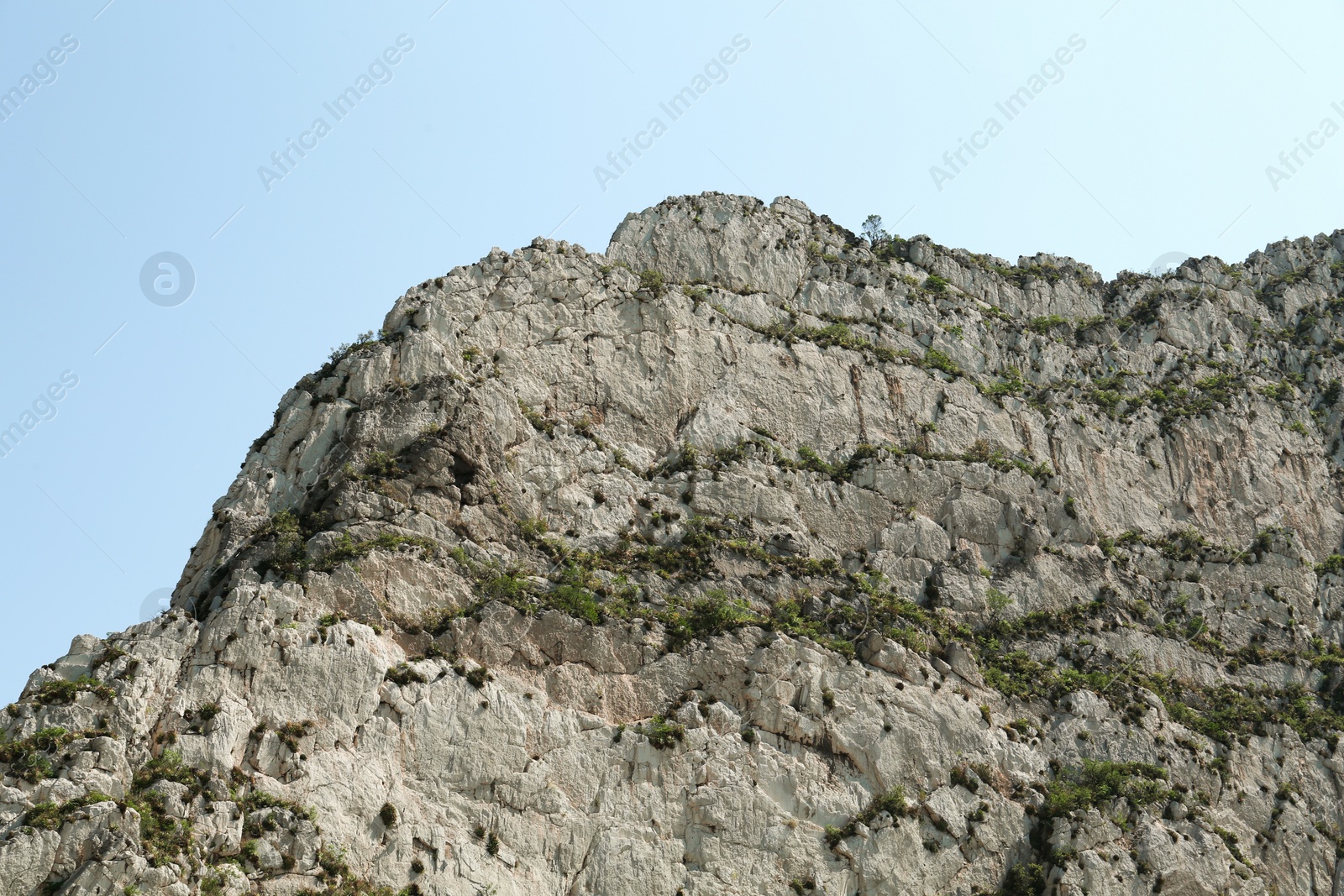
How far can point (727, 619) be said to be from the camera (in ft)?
201

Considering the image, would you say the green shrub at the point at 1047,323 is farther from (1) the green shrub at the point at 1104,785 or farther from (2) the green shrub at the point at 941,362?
(1) the green shrub at the point at 1104,785

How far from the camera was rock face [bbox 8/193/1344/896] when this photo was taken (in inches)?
1992

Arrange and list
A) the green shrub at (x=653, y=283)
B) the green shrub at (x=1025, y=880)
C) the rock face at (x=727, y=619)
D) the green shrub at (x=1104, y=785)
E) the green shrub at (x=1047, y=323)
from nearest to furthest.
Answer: the rock face at (x=727, y=619), the green shrub at (x=1025, y=880), the green shrub at (x=1104, y=785), the green shrub at (x=653, y=283), the green shrub at (x=1047, y=323)

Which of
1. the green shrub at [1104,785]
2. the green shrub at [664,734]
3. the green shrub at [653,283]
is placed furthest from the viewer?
the green shrub at [653,283]

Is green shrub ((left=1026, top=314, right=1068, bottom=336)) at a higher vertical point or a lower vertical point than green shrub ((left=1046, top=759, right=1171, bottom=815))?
higher

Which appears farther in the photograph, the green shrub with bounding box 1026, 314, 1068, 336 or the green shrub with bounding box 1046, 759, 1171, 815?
the green shrub with bounding box 1026, 314, 1068, 336

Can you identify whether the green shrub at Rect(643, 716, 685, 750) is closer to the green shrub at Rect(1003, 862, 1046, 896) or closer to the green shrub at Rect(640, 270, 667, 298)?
the green shrub at Rect(1003, 862, 1046, 896)

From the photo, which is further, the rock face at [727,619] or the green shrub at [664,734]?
the green shrub at [664,734]

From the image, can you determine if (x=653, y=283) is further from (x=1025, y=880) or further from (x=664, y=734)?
(x=1025, y=880)

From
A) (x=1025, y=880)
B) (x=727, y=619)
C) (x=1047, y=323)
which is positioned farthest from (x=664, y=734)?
(x=1047, y=323)

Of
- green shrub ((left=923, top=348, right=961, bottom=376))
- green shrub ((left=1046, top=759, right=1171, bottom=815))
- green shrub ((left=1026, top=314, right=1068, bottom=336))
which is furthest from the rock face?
green shrub ((left=1026, top=314, right=1068, bottom=336))

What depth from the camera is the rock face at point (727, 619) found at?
166 ft

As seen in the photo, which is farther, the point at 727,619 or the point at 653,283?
the point at 653,283

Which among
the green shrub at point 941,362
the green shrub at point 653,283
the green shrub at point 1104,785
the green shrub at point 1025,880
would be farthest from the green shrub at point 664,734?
the green shrub at point 941,362
